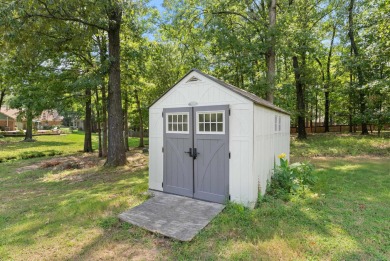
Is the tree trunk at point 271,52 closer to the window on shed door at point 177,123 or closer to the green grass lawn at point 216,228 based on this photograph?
the green grass lawn at point 216,228

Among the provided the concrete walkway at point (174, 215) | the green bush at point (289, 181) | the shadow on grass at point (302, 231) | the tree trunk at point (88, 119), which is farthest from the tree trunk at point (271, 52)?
the tree trunk at point (88, 119)

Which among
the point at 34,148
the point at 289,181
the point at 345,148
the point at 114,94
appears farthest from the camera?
the point at 34,148

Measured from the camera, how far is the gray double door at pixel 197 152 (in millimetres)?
4621

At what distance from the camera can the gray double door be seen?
4621mm

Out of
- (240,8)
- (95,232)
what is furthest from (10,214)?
(240,8)

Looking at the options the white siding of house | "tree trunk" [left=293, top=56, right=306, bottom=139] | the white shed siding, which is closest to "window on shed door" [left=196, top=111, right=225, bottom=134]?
the white shed siding

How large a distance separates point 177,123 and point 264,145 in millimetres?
2090

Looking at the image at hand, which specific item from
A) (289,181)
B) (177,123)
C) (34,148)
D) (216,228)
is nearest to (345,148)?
(289,181)

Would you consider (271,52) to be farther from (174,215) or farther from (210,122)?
(174,215)

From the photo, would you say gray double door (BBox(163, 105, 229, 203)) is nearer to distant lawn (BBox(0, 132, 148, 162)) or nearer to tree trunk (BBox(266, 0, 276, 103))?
tree trunk (BBox(266, 0, 276, 103))

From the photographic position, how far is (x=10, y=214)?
4.48 metres

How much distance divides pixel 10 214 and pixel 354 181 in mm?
8501

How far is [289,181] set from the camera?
537cm

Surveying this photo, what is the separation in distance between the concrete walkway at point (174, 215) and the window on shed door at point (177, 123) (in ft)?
5.14
